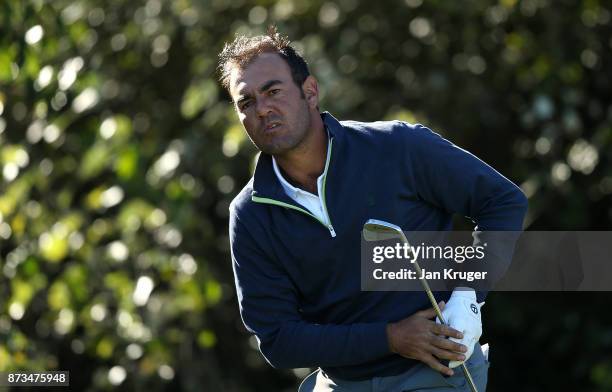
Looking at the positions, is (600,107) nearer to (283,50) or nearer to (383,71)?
(383,71)

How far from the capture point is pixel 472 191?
2.79 meters

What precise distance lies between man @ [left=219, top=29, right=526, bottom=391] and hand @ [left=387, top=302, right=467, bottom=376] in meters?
0.03

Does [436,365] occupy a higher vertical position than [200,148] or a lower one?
lower

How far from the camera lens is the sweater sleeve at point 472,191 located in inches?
109

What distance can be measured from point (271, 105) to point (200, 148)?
7.00ft

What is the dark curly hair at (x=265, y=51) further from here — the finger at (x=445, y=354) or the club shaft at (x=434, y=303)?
the finger at (x=445, y=354)

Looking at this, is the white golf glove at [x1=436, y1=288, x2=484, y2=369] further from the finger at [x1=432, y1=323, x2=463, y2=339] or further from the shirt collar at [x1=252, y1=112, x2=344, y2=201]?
the shirt collar at [x1=252, y1=112, x2=344, y2=201]

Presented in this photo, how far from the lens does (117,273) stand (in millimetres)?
4855

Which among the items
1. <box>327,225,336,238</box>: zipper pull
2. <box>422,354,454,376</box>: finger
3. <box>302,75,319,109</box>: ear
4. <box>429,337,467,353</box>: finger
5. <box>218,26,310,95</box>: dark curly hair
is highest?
<box>218,26,310,95</box>: dark curly hair

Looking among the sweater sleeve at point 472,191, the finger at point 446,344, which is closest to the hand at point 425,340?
the finger at point 446,344

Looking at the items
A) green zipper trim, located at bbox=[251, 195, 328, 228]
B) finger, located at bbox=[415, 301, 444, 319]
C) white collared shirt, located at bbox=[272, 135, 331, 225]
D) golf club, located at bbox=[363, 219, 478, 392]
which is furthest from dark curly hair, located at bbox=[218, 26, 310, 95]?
finger, located at bbox=[415, 301, 444, 319]

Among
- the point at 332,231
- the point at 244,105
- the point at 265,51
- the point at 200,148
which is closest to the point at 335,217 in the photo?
the point at 332,231

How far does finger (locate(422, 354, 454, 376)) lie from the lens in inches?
104

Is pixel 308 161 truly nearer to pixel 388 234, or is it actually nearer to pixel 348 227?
pixel 348 227
